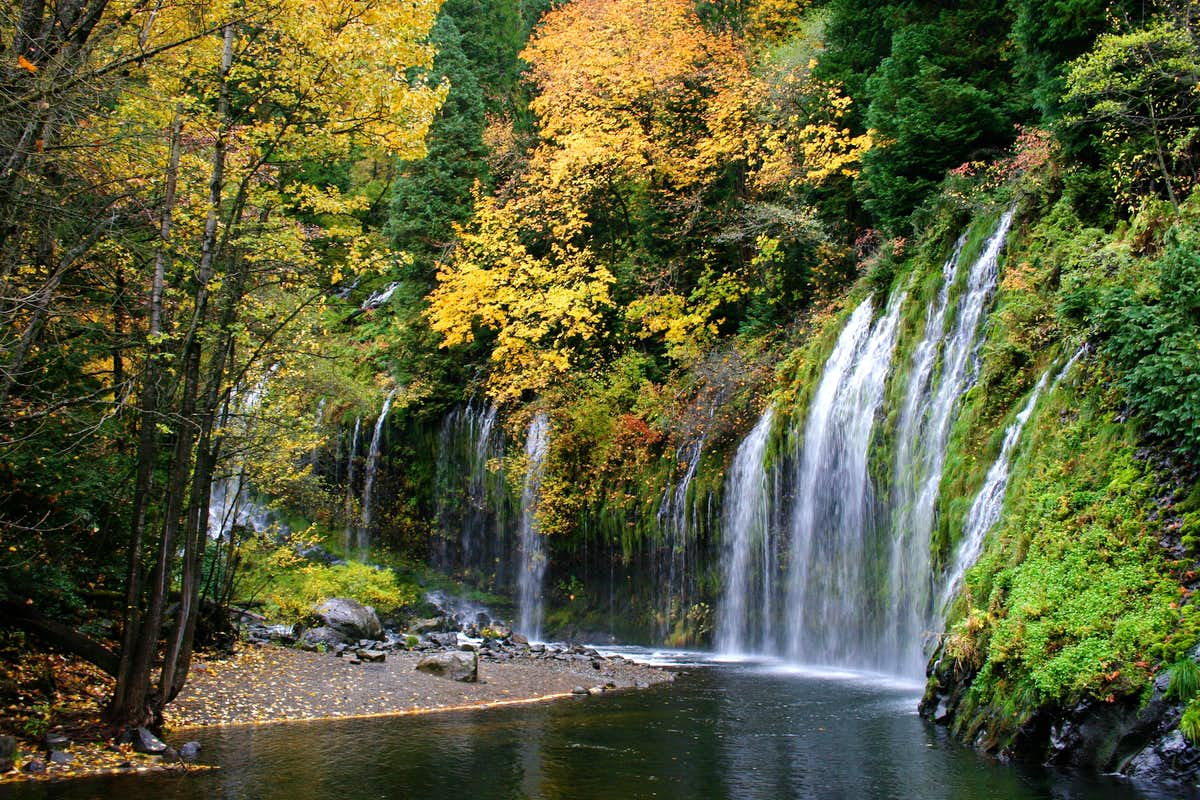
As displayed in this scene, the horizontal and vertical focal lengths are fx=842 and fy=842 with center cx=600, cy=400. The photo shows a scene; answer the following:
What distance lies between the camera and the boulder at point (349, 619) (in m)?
14.5

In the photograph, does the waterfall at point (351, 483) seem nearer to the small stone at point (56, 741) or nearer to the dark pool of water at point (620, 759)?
the dark pool of water at point (620, 759)

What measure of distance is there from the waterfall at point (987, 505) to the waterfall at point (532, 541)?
1176cm

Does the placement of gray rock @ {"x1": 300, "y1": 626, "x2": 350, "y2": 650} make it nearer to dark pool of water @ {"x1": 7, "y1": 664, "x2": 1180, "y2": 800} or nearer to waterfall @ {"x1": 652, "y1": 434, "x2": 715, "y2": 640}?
dark pool of water @ {"x1": 7, "y1": 664, "x2": 1180, "y2": 800}

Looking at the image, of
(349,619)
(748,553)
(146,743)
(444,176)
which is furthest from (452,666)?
(444,176)

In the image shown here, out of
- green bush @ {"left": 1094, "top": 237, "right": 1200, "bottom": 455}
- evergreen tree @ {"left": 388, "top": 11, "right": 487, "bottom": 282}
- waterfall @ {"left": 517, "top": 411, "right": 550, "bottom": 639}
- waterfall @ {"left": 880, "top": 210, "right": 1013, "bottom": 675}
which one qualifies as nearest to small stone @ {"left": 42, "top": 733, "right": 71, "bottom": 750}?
green bush @ {"left": 1094, "top": 237, "right": 1200, "bottom": 455}

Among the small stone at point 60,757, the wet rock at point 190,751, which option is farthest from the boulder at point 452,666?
the small stone at point 60,757

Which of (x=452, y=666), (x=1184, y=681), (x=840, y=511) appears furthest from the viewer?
(x=840, y=511)

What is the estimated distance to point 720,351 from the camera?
18875 millimetres

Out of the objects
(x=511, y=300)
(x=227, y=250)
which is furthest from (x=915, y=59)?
(x=227, y=250)

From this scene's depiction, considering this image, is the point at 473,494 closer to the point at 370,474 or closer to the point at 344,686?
the point at 370,474

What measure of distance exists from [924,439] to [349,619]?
32.8 feet

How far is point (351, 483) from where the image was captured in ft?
78.3

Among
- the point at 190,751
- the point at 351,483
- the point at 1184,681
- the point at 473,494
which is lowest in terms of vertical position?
the point at 190,751

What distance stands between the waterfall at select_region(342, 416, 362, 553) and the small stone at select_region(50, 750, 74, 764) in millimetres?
16590
